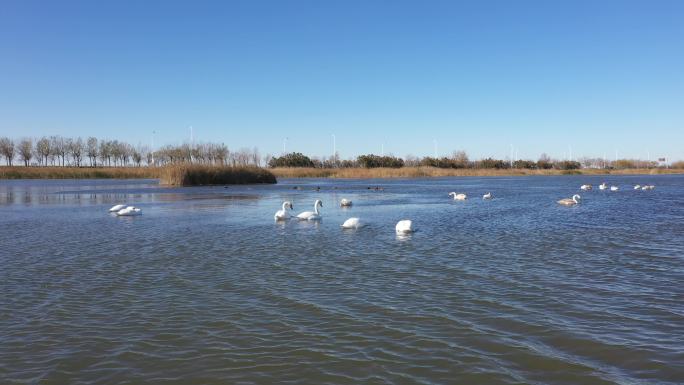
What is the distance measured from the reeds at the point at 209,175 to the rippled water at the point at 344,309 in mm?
34730

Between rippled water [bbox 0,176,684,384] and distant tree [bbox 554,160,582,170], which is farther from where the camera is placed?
distant tree [bbox 554,160,582,170]

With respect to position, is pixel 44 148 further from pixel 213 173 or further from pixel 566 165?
pixel 566 165

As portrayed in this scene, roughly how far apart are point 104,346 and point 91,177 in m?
77.8

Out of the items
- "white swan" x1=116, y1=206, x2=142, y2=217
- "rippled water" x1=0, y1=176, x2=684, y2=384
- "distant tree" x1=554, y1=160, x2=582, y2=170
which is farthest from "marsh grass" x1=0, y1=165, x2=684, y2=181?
"rippled water" x1=0, y1=176, x2=684, y2=384

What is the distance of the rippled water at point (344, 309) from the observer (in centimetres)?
534

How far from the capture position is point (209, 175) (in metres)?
51.7

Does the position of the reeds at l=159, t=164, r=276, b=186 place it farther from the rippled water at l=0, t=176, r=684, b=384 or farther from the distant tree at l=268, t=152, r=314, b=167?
the distant tree at l=268, t=152, r=314, b=167

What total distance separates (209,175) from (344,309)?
152ft

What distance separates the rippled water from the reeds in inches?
1367

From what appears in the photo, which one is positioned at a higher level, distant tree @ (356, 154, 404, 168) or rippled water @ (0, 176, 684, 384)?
distant tree @ (356, 154, 404, 168)

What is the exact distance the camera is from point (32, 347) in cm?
598

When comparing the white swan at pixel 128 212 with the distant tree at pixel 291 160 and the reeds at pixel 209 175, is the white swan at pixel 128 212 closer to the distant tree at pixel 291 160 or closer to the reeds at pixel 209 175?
the reeds at pixel 209 175

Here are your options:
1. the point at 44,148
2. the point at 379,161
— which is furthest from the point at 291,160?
the point at 44,148

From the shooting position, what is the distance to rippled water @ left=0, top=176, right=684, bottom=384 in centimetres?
534
